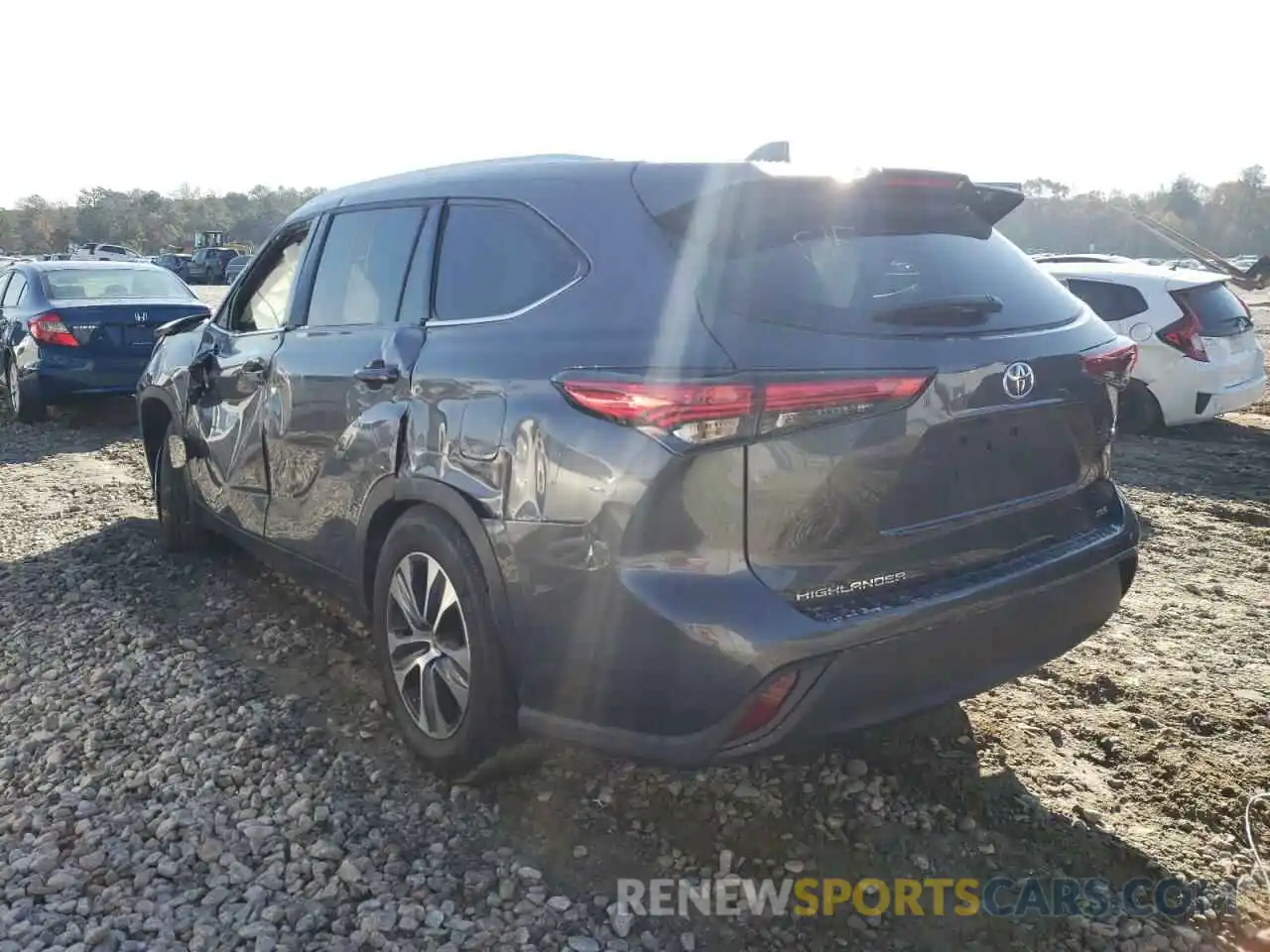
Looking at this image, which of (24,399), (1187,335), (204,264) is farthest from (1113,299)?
(204,264)

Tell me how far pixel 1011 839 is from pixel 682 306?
1.69 m

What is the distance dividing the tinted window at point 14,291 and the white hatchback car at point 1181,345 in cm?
936

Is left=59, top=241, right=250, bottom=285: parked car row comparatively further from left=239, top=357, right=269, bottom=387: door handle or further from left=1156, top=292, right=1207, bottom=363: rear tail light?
left=239, top=357, right=269, bottom=387: door handle

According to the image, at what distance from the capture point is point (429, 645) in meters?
3.16

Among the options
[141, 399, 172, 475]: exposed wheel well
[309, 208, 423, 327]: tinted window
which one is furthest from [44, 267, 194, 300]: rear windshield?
[309, 208, 423, 327]: tinted window

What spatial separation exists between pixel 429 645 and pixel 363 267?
1.44 m

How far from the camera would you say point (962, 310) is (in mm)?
2707

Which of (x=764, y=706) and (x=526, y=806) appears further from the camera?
(x=526, y=806)

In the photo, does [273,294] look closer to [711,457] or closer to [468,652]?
[468,652]

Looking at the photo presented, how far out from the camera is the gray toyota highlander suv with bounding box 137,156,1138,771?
242 centimetres

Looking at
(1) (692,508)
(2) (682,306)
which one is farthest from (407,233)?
(1) (692,508)

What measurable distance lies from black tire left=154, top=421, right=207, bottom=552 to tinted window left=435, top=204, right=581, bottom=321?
2561mm

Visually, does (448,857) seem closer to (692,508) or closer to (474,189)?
(692,508)

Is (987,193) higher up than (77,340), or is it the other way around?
(987,193)
